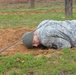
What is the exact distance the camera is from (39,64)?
547 centimetres

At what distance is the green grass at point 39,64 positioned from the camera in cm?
524

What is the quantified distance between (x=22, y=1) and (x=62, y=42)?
2280 cm

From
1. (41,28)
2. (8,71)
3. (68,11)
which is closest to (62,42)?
(41,28)

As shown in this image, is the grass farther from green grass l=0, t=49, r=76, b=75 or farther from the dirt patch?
the dirt patch

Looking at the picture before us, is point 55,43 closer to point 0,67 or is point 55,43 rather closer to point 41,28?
point 41,28

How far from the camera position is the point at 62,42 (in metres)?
6.35

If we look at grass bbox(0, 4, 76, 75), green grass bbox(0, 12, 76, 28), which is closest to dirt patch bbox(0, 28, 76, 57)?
grass bbox(0, 4, 76, 75)

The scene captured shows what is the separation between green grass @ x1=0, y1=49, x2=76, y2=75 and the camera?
5242 millimetres

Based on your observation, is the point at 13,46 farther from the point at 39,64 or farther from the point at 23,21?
the point at 23,21

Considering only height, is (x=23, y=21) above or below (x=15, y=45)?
below

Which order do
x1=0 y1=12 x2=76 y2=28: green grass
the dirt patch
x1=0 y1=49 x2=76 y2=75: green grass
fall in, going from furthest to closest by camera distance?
x1=0 y1=12 x2=76 y2=28: green grass → the dirt patch → x1=0 y1=49 x2=76 y2=75: green grass

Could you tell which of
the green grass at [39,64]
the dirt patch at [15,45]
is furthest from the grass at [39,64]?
the dirt patch at [15,45]

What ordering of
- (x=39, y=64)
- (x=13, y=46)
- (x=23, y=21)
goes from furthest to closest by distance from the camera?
1. (x=23, y=21)
2. (x=13, y=46)
3. (x=39, y=64)

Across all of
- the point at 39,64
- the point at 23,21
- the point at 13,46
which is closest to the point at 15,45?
the point at 13,46
